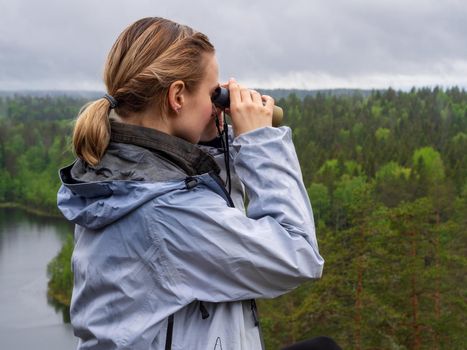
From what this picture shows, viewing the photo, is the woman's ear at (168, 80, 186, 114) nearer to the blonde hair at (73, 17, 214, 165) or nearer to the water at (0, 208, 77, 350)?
the blonde hair at (73, 17, 214, 165)

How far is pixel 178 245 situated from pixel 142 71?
277mm

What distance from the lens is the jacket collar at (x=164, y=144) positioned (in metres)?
0.97

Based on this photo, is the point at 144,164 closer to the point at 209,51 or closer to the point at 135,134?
the point at 135,134

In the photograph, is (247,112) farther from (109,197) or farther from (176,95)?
(109,197)

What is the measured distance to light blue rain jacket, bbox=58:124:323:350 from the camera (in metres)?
0.90

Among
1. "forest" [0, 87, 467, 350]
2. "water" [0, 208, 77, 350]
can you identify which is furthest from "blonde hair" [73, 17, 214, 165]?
"water" [0, 208, 77, 350]

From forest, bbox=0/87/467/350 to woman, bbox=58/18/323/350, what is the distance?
0.17m

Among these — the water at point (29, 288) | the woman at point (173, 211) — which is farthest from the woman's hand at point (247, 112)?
the water at point (29, 288)

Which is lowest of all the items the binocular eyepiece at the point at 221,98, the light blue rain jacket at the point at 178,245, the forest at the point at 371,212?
the forest at the point at 371,212

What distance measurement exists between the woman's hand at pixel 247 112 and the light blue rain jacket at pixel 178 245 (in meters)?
0.04

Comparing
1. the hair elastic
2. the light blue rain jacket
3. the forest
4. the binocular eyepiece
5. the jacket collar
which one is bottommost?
the forest

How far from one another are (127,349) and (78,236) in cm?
23

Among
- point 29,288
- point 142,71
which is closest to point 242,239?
point 142,71

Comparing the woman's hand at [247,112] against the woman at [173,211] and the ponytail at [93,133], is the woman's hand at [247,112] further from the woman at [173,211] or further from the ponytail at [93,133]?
the ponytail at [93,133]
